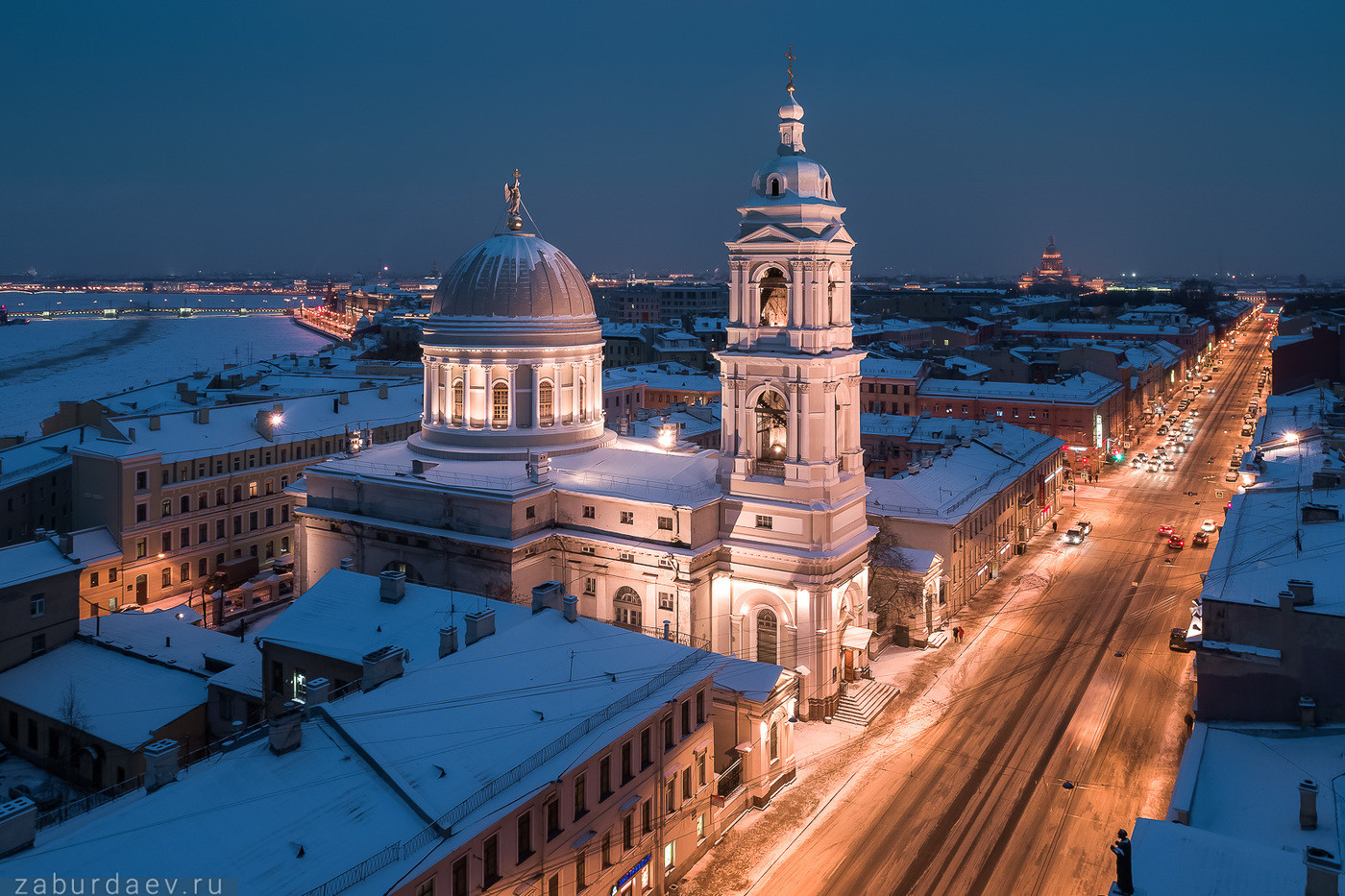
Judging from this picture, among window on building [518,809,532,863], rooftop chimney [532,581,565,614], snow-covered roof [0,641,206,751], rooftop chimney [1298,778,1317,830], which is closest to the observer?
window on building [518,809,532,863]

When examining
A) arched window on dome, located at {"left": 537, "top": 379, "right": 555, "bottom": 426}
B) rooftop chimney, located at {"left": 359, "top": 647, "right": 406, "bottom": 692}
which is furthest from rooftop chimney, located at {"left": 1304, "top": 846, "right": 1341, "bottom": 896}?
arched window on dome, located at {"left": 537, "top": 379, "right": 555, "bottom": 426}

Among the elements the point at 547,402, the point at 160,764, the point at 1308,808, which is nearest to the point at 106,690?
the point at 160,764

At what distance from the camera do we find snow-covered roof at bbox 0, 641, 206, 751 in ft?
101

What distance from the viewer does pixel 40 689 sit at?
32.8 m

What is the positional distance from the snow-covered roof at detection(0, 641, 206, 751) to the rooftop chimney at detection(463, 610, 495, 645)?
10.8m

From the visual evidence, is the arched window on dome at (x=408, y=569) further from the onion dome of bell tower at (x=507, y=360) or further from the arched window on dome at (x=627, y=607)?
the arched window on dome at (x=627, y=607)

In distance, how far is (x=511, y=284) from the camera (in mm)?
46781

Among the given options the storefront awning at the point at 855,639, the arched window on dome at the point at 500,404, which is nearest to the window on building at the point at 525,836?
the storefront awning at the point at 855,639

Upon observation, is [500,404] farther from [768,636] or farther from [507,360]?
[768,636]

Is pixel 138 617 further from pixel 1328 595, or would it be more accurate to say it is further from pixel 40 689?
pixel 1328 595

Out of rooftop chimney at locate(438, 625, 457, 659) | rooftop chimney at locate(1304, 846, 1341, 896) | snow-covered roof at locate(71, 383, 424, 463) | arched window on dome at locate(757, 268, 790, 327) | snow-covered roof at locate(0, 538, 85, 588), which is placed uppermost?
arched window on dome at locate(757, 268, 790, 327)

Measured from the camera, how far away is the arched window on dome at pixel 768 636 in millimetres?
39156

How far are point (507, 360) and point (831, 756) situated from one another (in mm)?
22721

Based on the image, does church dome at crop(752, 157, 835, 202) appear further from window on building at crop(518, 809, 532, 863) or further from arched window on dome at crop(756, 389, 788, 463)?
window on building at crop(518, 809, 532, 863)
